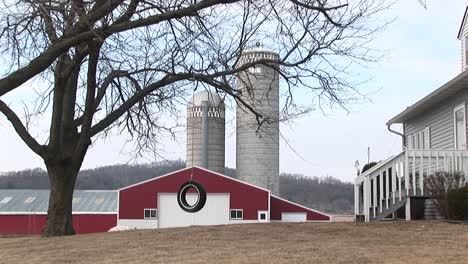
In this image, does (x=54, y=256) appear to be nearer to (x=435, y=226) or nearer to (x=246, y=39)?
(x=435, y=226)

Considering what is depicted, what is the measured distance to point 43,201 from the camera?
56000 millimetres

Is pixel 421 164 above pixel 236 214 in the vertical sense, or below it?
above

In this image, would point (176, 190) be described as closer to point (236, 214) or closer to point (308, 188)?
point (236, 214)

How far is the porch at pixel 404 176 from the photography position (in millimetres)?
15781

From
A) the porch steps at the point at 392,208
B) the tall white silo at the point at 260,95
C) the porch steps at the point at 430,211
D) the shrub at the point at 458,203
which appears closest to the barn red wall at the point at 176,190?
the tall white silo at the point at 260,95

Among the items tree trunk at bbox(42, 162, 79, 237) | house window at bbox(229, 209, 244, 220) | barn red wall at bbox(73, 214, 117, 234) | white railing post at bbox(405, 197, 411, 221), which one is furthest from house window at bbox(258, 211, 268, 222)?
tree trunk at bbox(42, 162, 79, 237)

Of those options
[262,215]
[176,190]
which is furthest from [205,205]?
[262,215]

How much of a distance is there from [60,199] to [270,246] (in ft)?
26.7

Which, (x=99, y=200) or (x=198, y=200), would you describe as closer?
(x=198, y=200)

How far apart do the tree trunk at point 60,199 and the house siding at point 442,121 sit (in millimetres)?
12117

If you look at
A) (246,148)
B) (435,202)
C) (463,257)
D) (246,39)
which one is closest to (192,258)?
(463,257)

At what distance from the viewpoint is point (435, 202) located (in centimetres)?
1497

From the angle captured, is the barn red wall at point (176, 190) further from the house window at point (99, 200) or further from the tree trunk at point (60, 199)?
the tree trunk at point (60, 199)

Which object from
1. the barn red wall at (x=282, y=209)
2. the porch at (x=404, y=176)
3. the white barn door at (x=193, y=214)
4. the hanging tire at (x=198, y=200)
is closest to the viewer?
the hanging tire at (x=198, y=200)
